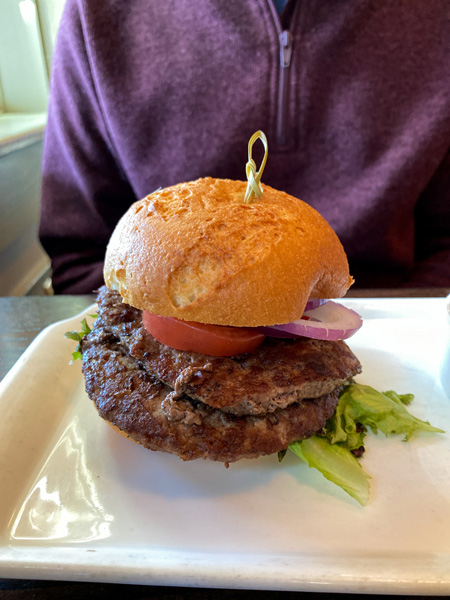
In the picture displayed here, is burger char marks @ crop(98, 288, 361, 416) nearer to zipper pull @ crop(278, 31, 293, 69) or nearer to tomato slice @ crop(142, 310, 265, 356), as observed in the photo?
tomato slice @ crop(142, 310, 265, 356)

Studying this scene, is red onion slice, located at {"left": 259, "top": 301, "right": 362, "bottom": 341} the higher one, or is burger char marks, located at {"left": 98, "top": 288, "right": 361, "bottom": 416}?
red onion slice, located at {"left": 259, "top": 301, "right": 362, "bottom": 341}

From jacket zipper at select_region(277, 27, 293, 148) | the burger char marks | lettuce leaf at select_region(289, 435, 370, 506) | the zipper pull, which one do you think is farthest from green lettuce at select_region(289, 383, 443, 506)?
the zipper pull

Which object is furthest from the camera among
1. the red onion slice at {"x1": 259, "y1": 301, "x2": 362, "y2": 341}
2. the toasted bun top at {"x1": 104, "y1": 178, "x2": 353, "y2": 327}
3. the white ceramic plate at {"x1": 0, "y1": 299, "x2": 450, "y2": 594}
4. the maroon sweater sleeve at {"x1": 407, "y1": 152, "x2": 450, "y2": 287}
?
the maroon sweater sleeve at {"x1": 407, "y1": 152, "x2": 450, "y2": 287}

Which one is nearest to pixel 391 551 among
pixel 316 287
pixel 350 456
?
pixel 350 456

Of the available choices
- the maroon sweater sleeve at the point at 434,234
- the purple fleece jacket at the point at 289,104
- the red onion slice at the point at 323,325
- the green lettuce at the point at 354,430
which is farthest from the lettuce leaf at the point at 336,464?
the maroon sweater sleeve at the point at 434,234

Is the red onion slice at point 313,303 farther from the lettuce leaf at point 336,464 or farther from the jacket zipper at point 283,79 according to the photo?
the jacket zipper at point 283,79

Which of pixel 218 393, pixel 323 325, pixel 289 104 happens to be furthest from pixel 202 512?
pixel 289 104
